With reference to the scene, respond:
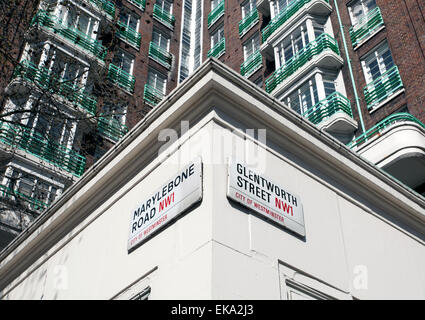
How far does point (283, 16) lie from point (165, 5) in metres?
13.1

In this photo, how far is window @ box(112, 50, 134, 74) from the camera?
93.9 feet

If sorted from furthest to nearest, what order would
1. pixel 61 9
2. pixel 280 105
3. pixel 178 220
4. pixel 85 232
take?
pixel 61 9 → pixel 85 232 → pixel 280 105 → pixel 178 220

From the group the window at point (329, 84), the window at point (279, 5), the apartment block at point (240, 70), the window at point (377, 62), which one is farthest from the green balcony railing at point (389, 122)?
the window at point (279, 5)

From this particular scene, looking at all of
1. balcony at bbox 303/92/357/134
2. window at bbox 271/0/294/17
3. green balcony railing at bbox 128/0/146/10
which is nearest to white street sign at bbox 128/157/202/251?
balcony at bbox 303/92/357/134

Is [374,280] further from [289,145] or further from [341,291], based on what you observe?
[289,145]

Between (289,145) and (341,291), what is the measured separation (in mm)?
2276

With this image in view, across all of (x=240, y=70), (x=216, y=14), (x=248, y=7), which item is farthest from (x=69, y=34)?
(x=216, y=14)

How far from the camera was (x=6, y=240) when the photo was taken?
17.3m

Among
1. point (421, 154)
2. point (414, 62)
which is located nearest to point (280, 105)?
point (421, 154)

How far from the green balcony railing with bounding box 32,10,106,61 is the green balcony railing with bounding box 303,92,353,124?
10.8m

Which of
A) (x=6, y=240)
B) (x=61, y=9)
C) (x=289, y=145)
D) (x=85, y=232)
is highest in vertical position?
(x=61, y=9)

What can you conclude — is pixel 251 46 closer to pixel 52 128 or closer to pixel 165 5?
pixel 165 5

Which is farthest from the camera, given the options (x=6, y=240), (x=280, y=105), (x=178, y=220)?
(x=6, y=240)

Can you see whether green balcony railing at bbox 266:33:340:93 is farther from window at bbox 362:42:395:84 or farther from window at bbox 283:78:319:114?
window at bbox 362:42:395:84
